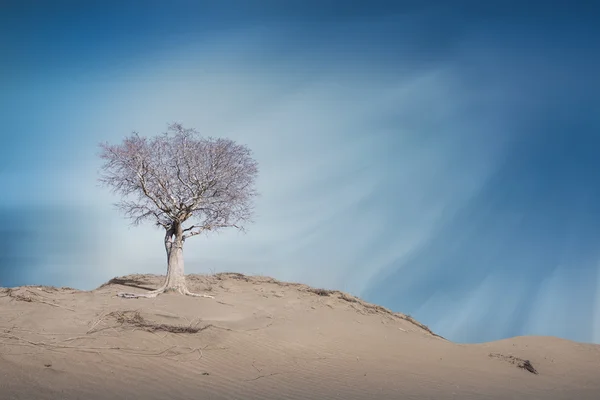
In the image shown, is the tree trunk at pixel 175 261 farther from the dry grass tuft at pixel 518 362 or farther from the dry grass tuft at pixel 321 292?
the dry grass tuft at pixel 518 362

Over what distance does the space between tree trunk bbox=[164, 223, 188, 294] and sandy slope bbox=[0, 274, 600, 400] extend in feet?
3.69

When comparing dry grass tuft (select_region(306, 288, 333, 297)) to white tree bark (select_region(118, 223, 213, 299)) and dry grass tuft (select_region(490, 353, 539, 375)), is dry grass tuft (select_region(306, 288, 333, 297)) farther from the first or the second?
dry grass tuft (select_region(490, 353, 539, 375))

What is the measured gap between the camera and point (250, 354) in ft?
42.7

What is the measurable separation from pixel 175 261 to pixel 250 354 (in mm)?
9910

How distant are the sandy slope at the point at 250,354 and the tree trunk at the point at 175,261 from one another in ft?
3.69

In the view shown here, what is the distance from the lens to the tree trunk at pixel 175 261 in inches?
845

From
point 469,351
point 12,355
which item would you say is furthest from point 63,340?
point 469,351

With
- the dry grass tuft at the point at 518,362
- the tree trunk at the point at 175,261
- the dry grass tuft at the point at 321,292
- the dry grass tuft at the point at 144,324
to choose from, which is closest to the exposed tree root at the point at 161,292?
the tree trunk at the point at 175,261

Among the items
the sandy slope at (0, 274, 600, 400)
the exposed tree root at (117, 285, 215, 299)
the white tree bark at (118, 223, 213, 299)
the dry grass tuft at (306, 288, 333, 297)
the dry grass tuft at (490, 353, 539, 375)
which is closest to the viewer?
the sandy slope at (0, 274, 600, 400)

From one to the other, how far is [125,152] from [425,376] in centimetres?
1676

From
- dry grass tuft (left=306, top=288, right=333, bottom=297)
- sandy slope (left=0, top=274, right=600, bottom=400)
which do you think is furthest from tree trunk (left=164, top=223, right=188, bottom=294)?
dry grass tuft (left=306, top=288, right=333, bottom=297)

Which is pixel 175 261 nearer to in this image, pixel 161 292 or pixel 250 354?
pixel 161 292

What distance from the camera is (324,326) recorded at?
17203mm

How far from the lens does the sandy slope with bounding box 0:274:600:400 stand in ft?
32.1
